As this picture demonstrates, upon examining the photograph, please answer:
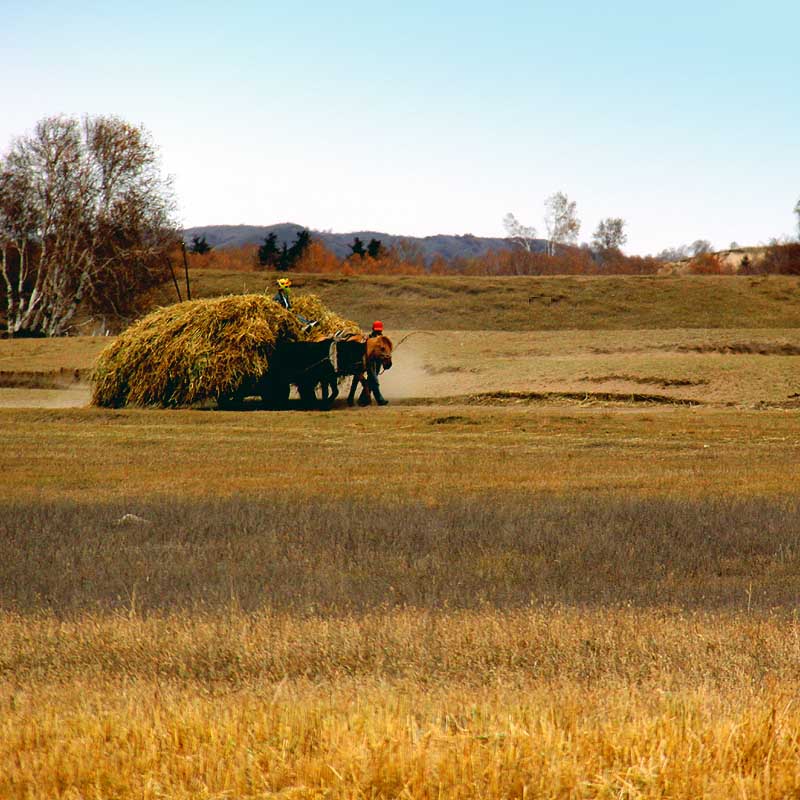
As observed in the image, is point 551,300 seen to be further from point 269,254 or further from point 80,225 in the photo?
point 269,254

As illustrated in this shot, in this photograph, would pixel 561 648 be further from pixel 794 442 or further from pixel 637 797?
pixel 794 442

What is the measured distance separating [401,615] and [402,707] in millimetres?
2277

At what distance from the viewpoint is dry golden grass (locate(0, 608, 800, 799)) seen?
430 cm

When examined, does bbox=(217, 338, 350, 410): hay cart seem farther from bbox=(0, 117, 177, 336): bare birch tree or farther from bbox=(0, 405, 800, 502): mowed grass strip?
Result: bbox=(0, 117, 177, 336): bare birch tree

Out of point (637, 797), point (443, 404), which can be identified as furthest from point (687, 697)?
point (443, 404)

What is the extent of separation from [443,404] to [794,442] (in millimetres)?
11783

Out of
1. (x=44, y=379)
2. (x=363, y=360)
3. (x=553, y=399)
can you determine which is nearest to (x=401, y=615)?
(x=363, y=360)

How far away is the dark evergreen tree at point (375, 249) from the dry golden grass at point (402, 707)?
139438mm

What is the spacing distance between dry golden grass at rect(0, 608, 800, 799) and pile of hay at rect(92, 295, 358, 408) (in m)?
21.3

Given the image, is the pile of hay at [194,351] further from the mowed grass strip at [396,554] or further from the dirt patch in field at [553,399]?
the mowed grass strip at [396,554]

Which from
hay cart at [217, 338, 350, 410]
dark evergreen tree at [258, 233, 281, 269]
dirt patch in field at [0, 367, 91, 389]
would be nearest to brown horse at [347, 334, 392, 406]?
hay cart at [217, 338, 350, 410]

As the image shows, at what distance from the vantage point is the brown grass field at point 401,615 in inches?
174

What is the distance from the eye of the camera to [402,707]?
16.4 ft

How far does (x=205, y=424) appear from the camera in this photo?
25.1 meters
